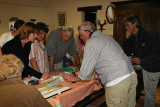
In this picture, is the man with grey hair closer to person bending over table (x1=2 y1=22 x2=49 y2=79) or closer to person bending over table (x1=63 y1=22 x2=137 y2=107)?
person bending over table (x1=2 y1=22 x2=49 y2=79)

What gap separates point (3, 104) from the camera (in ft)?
3.14

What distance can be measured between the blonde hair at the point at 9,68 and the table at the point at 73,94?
474mm

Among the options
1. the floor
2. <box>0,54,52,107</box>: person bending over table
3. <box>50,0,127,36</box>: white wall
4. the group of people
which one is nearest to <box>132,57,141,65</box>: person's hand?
the group of people

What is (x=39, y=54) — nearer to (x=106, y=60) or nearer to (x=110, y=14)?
(x=106, y=60)

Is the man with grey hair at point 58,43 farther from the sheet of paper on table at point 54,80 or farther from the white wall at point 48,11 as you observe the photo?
the white wall at point 48,11

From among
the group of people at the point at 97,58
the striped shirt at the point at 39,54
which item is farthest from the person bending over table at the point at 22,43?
the striped shirt at the point at 39,54

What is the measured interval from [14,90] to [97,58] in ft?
3.04

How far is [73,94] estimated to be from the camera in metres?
1.79

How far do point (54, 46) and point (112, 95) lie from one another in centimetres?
150

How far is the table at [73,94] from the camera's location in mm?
1555

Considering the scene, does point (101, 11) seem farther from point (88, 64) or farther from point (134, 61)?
point (88, 64)

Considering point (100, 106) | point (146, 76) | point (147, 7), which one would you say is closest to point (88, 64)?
point (146, 76)

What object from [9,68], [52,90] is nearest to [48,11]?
[52,90]

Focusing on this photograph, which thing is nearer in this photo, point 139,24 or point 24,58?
point 24,58
